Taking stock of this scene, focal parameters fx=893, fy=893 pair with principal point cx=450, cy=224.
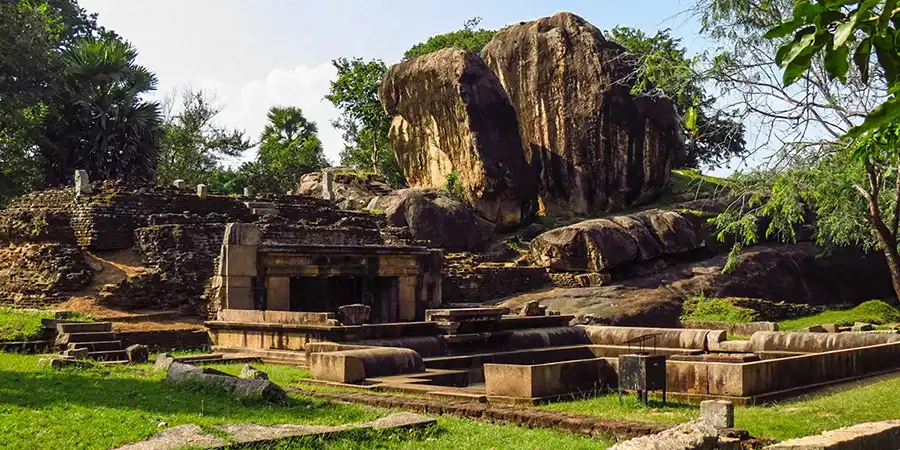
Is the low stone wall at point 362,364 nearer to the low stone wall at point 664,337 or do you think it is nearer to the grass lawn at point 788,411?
the grass lawn at point 788,411

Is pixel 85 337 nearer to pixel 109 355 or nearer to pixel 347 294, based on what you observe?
pixel 109 355

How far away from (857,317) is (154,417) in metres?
24.2

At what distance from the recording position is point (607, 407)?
1044 cm

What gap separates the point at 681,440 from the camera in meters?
6.86

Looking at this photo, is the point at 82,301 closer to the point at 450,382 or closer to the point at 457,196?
the point at 450,382

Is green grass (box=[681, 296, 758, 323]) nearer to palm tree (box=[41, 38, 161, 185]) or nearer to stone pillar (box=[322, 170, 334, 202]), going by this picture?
stone pillar (box=[322, 170, 334, 202])

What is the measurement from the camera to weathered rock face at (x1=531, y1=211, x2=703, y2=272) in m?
31.2

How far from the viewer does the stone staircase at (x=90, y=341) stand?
14969 mm

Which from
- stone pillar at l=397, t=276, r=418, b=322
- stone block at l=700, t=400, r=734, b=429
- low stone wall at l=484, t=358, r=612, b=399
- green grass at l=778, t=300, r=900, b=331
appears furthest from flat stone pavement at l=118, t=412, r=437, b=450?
green grass at l=778, t=300, r=900, b=331

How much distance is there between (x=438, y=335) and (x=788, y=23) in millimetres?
13795

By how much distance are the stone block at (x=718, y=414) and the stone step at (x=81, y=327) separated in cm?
1248

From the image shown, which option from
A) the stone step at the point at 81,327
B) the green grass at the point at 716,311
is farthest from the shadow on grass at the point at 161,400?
the green grass at the point at 716,311

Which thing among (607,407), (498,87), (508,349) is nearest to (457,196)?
(498,87)

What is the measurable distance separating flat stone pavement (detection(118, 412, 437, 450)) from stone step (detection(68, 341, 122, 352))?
8.35m
